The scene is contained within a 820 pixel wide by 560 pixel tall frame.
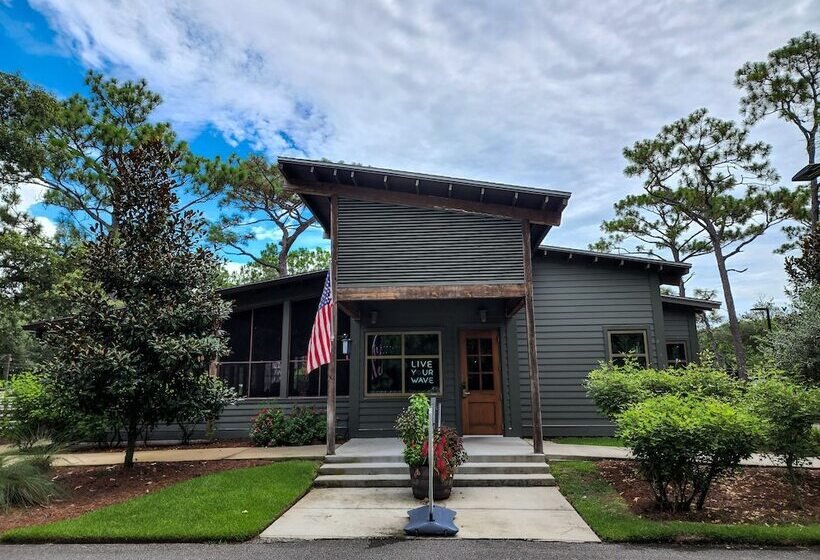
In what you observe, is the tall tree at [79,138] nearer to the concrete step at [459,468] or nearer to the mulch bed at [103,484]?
the mulch bed at [103,484]

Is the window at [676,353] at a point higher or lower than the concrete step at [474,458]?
higher

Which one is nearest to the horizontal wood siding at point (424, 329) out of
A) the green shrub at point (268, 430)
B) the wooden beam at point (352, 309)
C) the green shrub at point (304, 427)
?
the wooden beam at point (352, 309)

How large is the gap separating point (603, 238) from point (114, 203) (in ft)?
77.8

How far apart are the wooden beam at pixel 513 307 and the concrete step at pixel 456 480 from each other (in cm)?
292

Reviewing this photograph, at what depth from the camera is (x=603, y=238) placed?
25.0 metres

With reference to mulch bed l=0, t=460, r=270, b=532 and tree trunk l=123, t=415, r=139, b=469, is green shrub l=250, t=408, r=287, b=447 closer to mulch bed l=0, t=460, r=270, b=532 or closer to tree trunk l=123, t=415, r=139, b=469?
mulch bed l=0, t=460, r=270, b=532

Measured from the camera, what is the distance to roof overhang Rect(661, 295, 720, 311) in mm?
9819

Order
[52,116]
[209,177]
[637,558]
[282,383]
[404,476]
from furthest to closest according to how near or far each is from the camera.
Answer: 1. [209,177]
2. [52,116]
3. [282,383]
4. [404,476]
5. [637,558]

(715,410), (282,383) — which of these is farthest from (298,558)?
(282,383)

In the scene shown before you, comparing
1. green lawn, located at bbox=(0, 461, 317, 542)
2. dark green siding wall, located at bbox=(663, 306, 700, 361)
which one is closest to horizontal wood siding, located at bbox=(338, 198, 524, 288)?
green lawn, located at bbox=(0, 461, 317, 542)

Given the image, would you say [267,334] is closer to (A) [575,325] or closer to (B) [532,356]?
(B) [532,356]

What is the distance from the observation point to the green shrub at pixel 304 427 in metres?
9.28

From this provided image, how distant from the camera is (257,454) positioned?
827cm

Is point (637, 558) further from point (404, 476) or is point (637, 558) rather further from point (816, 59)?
point (816, 59)
